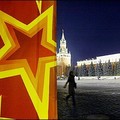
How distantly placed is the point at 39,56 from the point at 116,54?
11352 cm

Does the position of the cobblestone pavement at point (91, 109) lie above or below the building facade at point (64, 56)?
below

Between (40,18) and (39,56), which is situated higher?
(40,18)

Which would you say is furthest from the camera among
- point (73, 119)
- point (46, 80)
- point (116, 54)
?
point (116, 54)

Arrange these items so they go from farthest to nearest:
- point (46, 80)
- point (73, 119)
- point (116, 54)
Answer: point (116, 54) → point (73, 119) → point (46, 80)

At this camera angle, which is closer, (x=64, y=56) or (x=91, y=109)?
(x=91, y=109)

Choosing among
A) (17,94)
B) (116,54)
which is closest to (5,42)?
(17,94)

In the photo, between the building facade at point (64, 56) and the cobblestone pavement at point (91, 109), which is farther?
the building facade at point (64, 56)

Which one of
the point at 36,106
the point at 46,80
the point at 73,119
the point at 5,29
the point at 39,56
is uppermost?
the point at 5,29

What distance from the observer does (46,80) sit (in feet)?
22.0

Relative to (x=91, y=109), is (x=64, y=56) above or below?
above

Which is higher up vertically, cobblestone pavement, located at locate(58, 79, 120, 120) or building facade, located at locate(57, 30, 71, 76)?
building facade, located at locate(57, 30, 71, 76)

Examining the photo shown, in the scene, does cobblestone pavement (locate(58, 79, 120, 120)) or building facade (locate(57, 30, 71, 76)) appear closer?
cobblestone pavement (locate(58, 79, 120, 120))

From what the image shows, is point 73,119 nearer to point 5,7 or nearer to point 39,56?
point 39,56

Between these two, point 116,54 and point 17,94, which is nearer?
point 17,94
